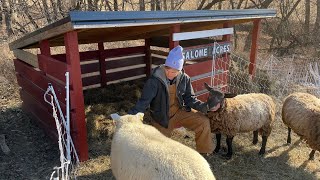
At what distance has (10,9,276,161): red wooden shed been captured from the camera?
169 inches

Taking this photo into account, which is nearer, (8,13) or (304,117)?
(304,117)

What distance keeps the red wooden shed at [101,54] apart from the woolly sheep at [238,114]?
1.09 m

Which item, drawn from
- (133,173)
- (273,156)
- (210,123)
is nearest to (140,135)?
(133,173)

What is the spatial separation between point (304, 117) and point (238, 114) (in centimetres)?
122

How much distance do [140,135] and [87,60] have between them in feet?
15.6

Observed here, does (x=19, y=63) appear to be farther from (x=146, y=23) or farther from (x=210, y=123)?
(x=210, y=123)

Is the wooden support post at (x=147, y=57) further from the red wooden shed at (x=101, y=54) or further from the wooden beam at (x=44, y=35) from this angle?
the wooden beam at (x=44, y=35)

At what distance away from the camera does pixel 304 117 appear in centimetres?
548

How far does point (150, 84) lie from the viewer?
4609mm

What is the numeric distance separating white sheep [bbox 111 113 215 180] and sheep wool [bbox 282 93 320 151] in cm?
311

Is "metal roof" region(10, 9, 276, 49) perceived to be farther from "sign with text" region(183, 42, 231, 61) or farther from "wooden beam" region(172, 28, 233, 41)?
"sign with text" region(183, 42, 231, 61)

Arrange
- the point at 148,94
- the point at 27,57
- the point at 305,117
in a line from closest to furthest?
the point at 148,94
the point at 305,117
the point at 27,57

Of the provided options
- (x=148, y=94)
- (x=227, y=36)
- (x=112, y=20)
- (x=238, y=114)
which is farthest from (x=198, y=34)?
(x=112, y=20)

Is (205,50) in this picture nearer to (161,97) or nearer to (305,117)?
(161,97)
